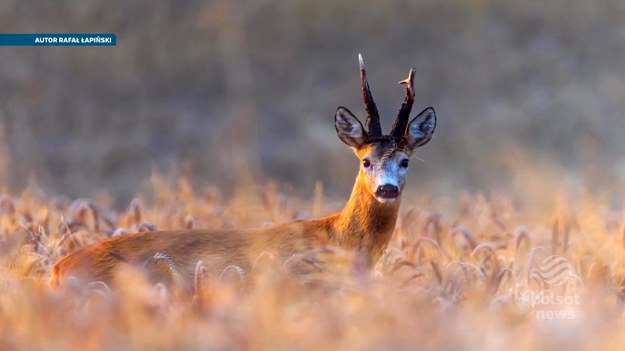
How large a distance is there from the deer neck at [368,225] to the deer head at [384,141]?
97mm

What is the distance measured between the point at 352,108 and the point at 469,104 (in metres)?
2.67

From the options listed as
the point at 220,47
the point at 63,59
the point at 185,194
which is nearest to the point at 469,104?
the point at 220,47

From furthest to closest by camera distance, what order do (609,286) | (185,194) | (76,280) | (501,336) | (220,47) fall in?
1. (220,47)
2. (185,194)
3. (609,286)
4. (76,280)
5. (501,336)

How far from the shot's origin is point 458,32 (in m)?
31.2

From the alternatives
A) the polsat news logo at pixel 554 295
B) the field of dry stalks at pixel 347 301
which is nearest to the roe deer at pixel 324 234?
the field of dry stalks at pixel 347 301

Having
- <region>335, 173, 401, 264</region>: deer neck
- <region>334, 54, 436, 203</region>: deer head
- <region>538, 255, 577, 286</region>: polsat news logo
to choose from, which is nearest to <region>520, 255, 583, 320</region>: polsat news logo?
<region>538, 255, 577, 286</region>: polsat news logo

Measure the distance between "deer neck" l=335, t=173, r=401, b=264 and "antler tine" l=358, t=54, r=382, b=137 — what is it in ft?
1.45

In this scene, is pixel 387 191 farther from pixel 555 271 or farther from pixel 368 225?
pixel 555 271

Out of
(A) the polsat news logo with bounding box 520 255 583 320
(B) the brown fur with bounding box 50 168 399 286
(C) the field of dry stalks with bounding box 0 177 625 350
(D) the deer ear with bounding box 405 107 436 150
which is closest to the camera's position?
(C) the field of dry stalks with bounding box 0 177 625 350

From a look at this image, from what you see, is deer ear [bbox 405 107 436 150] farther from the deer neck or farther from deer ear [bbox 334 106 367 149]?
the deer neck

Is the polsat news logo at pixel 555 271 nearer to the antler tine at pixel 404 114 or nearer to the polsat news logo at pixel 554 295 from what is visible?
→ the polsat news logo at pixel 554 295

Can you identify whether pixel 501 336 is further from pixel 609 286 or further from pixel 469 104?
pixel 469 104

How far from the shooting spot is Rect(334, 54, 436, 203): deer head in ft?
27.5

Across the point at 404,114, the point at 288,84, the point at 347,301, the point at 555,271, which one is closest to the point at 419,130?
the point at 404,114
